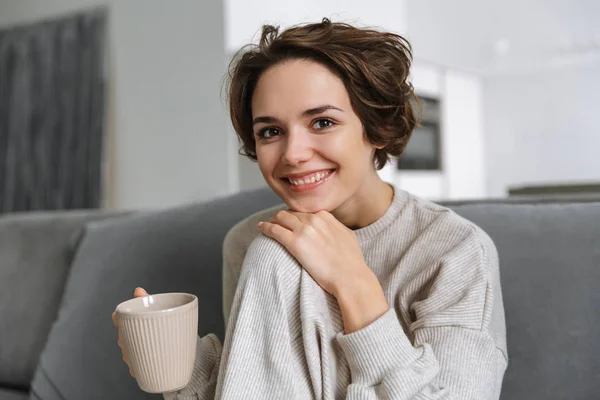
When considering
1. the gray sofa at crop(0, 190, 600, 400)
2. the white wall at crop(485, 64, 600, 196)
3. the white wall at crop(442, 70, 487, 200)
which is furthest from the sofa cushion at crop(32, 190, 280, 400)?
the white wall at crop(485, 64, 600, 196)

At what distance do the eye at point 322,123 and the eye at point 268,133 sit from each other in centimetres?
7

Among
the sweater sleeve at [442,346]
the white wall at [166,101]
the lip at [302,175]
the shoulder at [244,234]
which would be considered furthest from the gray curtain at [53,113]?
the sweater sleeve at [442,346]

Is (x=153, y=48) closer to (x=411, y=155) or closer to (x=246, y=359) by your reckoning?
(x=411, y=155)

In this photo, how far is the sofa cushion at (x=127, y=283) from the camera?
142cm

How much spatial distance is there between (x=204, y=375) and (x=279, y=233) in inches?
10.4

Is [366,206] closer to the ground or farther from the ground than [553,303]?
farther from the ground

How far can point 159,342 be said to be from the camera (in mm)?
735

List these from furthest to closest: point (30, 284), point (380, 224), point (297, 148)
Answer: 1. point (30, 284)
2. point (380, 224)
3. point (297, 148)

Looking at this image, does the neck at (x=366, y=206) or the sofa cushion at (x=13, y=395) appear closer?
the neck at (x=366, y=206)

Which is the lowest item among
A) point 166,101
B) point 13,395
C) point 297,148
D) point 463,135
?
point 13,395

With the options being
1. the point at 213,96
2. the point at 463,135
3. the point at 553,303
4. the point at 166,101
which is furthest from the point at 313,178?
the point at 463,135

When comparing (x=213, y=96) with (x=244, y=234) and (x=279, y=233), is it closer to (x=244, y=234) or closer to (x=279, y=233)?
(x=244, y=234)

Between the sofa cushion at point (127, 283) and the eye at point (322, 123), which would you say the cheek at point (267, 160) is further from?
the sofa cushion at point (127, 283)

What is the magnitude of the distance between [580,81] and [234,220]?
443 centimetres
